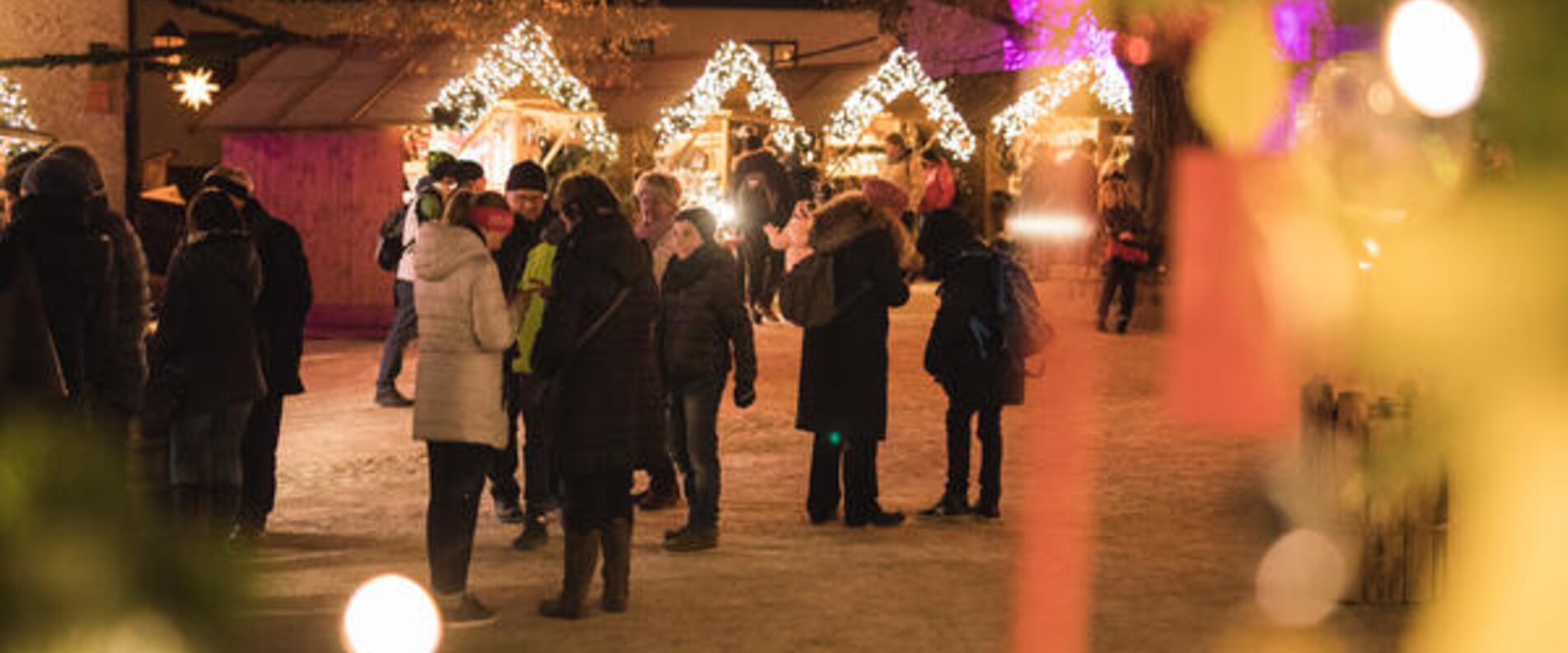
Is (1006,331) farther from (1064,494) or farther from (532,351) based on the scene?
(532,351)

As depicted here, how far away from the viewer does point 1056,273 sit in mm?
28594

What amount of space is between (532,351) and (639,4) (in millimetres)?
23281

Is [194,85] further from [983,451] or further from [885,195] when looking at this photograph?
[983,451]

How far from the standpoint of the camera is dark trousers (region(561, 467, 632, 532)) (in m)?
7.54

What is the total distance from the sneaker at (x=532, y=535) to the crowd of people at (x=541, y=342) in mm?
13

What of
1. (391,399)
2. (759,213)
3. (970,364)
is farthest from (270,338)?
(759,213)

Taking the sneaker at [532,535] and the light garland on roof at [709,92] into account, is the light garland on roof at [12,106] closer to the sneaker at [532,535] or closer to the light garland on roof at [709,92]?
the light garland on roof at [709,92]

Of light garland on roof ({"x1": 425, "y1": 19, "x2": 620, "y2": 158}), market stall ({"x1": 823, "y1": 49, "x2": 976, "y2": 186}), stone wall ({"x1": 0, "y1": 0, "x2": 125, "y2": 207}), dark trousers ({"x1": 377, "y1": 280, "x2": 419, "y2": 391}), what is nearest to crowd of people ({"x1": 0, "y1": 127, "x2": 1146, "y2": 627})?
dark trousers ({"x1": 377, "y1": 280, "x2": 419, "y2": 391})

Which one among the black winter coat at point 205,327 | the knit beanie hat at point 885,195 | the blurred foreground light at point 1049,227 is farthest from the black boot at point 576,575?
the blurred foreground light at point 1049,227

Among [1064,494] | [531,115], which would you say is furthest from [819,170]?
[1064,494]

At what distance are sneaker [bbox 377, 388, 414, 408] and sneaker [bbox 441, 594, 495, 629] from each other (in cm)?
743

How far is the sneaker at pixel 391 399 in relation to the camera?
14789 millimetres

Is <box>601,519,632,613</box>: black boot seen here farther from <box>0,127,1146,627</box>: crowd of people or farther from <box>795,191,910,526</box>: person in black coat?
<box>795,191,910,526</box>: person in black coat

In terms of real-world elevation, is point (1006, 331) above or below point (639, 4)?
below
